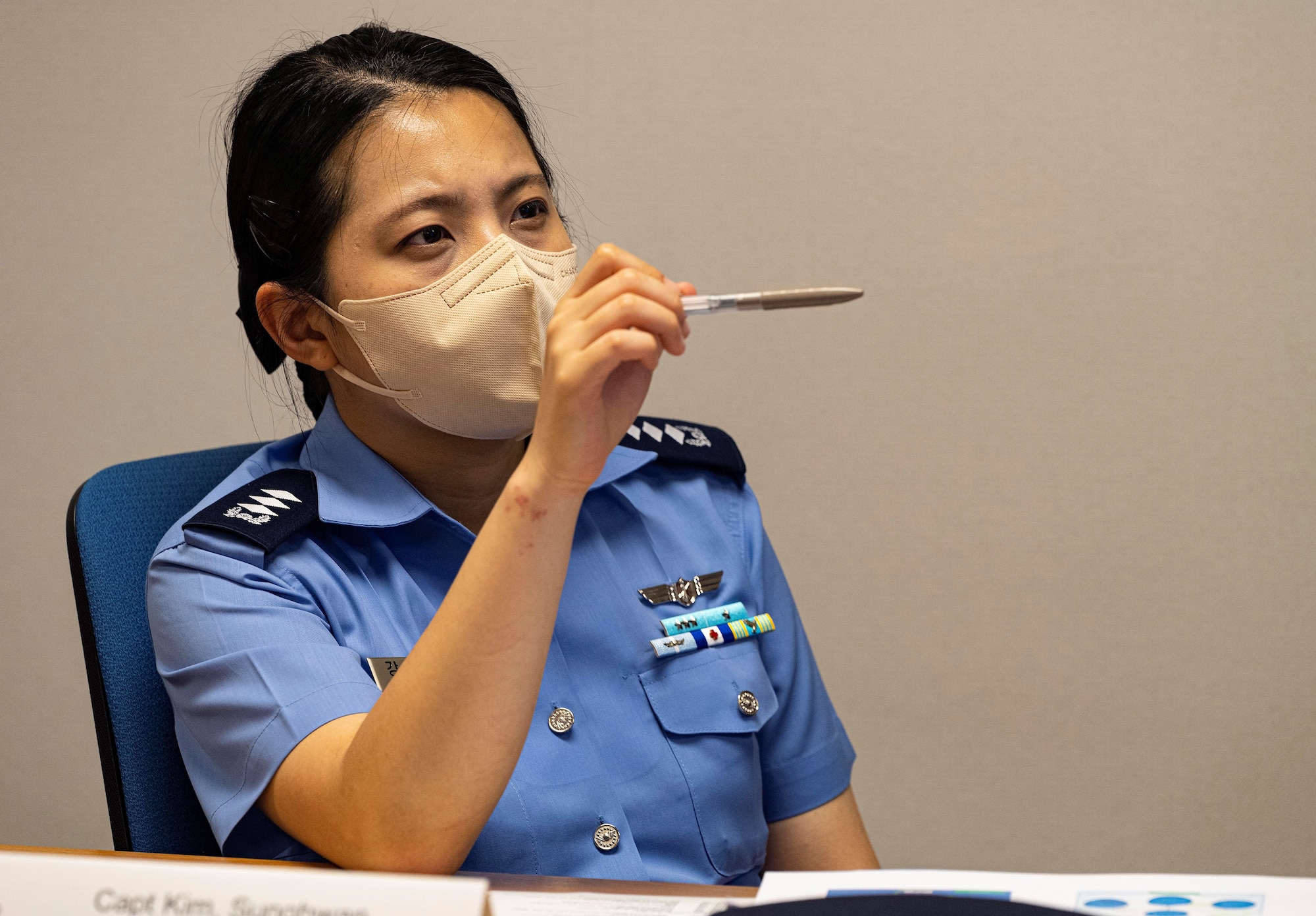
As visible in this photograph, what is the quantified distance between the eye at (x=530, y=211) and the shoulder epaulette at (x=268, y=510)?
1.02ft

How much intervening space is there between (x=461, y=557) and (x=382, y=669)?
158 millimetres

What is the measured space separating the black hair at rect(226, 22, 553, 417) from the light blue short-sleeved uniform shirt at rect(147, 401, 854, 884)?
0.16 metres

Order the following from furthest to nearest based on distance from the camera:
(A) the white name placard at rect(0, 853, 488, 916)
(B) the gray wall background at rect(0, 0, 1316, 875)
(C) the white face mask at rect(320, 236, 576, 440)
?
(B) the gray wall background at rect(0, 0, 1316, 875) < (C) the white face mask at rect(320, 236, 576, 440) < (A) the white name placard at rect(0, 853, 488, 916)

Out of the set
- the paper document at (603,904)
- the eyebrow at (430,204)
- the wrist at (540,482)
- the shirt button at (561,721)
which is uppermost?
the eyebrow at (430,204)

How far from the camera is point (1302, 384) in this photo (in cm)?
187

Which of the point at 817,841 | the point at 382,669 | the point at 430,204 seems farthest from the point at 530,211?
the point at 817,841

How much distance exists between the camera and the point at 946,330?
191 cm

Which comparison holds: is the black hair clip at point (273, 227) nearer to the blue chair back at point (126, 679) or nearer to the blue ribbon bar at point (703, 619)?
the blue chair back at point (126, 679)

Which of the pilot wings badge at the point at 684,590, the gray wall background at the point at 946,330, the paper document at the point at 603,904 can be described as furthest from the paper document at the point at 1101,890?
the gray wall background at the point at 946,330

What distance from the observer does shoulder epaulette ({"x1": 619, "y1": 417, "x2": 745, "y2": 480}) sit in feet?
3.97

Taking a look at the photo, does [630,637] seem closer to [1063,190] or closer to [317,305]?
[317,305]

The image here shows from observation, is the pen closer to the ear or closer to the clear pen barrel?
the clear pen barrel

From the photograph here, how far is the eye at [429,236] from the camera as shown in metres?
1.02

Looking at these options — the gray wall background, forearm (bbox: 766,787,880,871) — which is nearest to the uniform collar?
forearm (bbox: 766,787,880,871)
